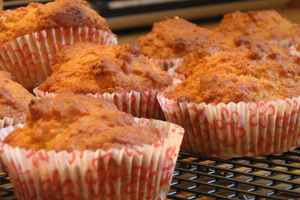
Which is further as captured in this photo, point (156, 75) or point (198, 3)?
point (198, 3)

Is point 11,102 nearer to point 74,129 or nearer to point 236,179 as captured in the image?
point 74,129

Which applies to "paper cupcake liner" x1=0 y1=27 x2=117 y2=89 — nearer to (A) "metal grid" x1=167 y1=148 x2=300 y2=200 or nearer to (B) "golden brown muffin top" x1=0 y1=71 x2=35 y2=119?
(B) "golden brown muffin top" x1=0 y1=71 x2=35 y2=119

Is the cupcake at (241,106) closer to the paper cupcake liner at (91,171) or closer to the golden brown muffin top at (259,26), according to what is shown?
the paper cupcake liner at (91,171)

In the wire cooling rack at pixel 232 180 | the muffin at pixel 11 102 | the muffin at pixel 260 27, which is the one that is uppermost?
the muffin at pixel 260 27

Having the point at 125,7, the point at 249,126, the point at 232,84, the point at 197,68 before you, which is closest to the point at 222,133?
the point at 249,126

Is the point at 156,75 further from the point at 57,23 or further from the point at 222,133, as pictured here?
the point at 57,23

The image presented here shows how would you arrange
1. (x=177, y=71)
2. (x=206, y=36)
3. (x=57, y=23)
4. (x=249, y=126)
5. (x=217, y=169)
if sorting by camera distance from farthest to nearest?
(x=206, y=36) < (x=177, y=71) < (x=57, y=23) < (x=249, y=126) < (x=217, y=169)

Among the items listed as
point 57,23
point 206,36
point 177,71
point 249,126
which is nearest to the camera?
point 249,126

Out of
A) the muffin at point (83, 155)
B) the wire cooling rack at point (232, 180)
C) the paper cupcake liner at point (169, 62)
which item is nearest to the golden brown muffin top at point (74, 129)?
the muffin at point (83, 155)
